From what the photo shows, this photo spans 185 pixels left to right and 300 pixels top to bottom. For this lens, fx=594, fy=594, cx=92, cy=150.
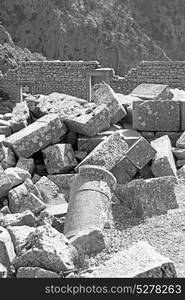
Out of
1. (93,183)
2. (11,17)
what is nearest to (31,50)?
(11,17)

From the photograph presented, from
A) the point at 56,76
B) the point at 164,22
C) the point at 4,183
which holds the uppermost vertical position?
the point at 4,183

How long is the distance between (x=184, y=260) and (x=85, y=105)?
4.97 metres

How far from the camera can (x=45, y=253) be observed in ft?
19.8

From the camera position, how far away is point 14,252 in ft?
21.4

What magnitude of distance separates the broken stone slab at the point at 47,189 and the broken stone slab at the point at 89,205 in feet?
2.99

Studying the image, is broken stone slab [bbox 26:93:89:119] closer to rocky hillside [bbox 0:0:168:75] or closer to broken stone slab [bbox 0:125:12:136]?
broken stone slab [bbox 0:125:12:136]

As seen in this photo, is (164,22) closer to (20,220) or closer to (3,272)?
(20,220)

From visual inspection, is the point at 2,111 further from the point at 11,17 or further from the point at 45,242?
the point at 11,17

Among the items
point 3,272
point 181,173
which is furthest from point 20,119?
point 3,272

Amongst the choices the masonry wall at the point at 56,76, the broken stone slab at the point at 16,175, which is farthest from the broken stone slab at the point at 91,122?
the masonry wall at the point at 56,76

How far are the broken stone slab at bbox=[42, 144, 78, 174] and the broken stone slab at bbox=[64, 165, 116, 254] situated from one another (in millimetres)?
1420

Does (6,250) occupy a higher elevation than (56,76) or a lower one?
higher

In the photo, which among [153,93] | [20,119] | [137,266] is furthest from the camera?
[153,93]

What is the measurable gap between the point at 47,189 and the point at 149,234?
2.20 m
